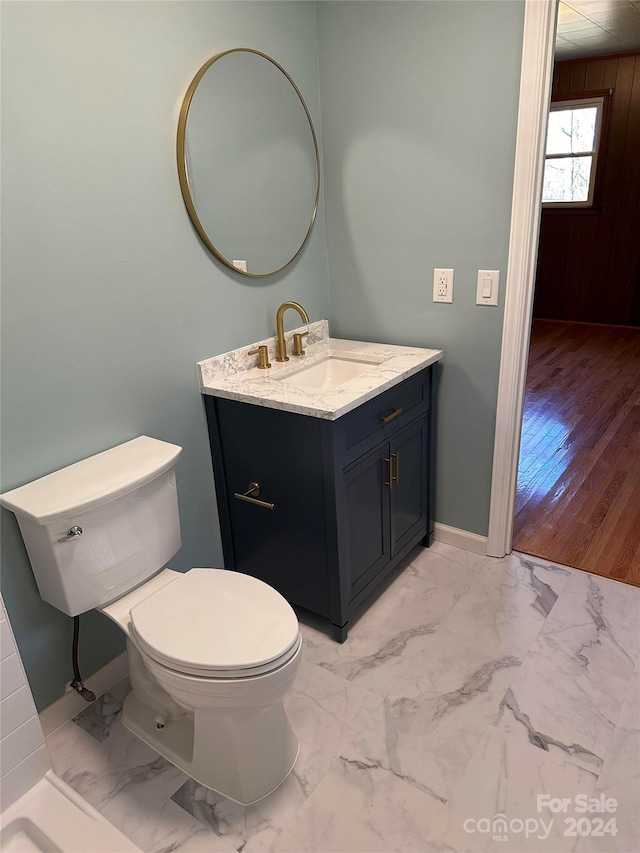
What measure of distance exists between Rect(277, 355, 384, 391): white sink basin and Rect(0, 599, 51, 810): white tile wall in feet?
3.93

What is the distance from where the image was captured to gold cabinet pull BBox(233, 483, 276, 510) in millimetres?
2000

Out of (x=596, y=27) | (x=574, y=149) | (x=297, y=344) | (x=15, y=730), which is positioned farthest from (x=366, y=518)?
(x=574, y=149)

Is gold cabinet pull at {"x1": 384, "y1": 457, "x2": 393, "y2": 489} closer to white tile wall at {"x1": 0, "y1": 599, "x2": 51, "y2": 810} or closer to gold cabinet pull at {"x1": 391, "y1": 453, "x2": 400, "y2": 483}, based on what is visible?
gold cabinet pull at {"x1": 391, "y1": 453, "x2": 400, "y2": 483}

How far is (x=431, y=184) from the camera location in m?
2.10

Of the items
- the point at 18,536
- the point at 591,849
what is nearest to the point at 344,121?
the point at 18,536

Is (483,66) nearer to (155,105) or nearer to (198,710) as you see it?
(155,105)

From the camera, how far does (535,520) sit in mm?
2650

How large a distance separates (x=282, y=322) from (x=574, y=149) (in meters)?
4.46

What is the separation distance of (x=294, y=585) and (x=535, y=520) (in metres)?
1.20

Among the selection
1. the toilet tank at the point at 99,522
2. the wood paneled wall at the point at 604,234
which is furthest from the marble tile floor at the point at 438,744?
the wood paneled wall at the point at 604,234

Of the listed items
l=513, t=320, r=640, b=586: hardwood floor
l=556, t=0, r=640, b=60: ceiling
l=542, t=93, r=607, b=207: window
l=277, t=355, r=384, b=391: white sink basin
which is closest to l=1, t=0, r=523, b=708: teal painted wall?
l=277, t=355, r=384, b=391: white sink basin

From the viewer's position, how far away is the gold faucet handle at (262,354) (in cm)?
210

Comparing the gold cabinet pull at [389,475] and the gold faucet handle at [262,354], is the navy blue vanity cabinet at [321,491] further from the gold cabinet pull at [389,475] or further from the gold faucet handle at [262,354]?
the gold faucet handle at [262,354]

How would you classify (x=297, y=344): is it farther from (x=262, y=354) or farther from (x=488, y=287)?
(x=488, y=287)
